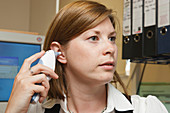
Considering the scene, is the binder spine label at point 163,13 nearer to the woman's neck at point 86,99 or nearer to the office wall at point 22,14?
the woman's neck at point 86,99

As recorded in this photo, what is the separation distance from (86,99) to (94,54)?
26 cm

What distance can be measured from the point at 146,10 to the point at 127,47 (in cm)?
23

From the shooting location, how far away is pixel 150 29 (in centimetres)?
113

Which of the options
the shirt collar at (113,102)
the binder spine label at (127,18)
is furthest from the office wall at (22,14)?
the shirt collar at (113,102)

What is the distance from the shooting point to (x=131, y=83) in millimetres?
1556

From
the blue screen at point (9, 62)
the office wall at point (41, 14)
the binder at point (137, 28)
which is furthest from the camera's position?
the office wall at point (41, 14)

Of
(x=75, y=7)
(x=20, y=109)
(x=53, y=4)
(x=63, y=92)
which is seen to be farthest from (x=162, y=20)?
(x=53, y=4)

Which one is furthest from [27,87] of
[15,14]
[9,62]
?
[15,14]

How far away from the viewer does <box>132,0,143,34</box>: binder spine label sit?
1.20m

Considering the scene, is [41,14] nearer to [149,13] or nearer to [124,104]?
[149,13]

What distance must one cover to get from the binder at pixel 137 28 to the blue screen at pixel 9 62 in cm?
85

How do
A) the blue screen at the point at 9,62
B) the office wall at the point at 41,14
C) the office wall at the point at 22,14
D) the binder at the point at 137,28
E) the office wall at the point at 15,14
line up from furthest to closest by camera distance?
the office wall at the point at 15,14, the office wall at the point at 22,14, the office wall at the point at 41,14, the blue screen at the point at 9,62, the binder at the point at 137,28

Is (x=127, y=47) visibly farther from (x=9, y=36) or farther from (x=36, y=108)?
(x=9, y=36)

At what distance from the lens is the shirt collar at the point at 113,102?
108 cm
